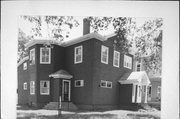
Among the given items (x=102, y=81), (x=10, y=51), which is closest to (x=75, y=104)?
(x=102, y=81)

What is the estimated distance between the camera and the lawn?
4.30 m

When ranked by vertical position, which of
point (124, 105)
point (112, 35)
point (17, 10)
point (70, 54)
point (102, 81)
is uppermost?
point (17, 10)

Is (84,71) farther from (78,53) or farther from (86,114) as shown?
(86,114)

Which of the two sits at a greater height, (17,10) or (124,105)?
(17,10)

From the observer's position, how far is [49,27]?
4.33 meters

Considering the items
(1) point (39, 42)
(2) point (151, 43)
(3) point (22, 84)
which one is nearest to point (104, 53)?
(2) point (151, 43)

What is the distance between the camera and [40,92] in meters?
4.36

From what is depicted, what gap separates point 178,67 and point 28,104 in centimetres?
237

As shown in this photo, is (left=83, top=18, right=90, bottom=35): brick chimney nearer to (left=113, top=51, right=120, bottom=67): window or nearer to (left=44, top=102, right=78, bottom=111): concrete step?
(left=113, top=51, right=120, bottom=67): window

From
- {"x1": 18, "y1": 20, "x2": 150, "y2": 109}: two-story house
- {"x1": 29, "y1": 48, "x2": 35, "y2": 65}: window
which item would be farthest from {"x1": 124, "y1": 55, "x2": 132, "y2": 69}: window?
{"x1": 29, "y1": 48, "x2": 35, "y2": 65}: window

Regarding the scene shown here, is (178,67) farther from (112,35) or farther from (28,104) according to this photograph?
(28,104)

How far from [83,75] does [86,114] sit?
60 cm

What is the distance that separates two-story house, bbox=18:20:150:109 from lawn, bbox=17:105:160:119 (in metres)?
0.10

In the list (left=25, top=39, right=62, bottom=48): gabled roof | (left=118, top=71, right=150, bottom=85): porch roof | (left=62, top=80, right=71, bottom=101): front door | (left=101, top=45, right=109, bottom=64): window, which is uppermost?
(left=25, top=39, right=62, bottom=48): gabled roof
